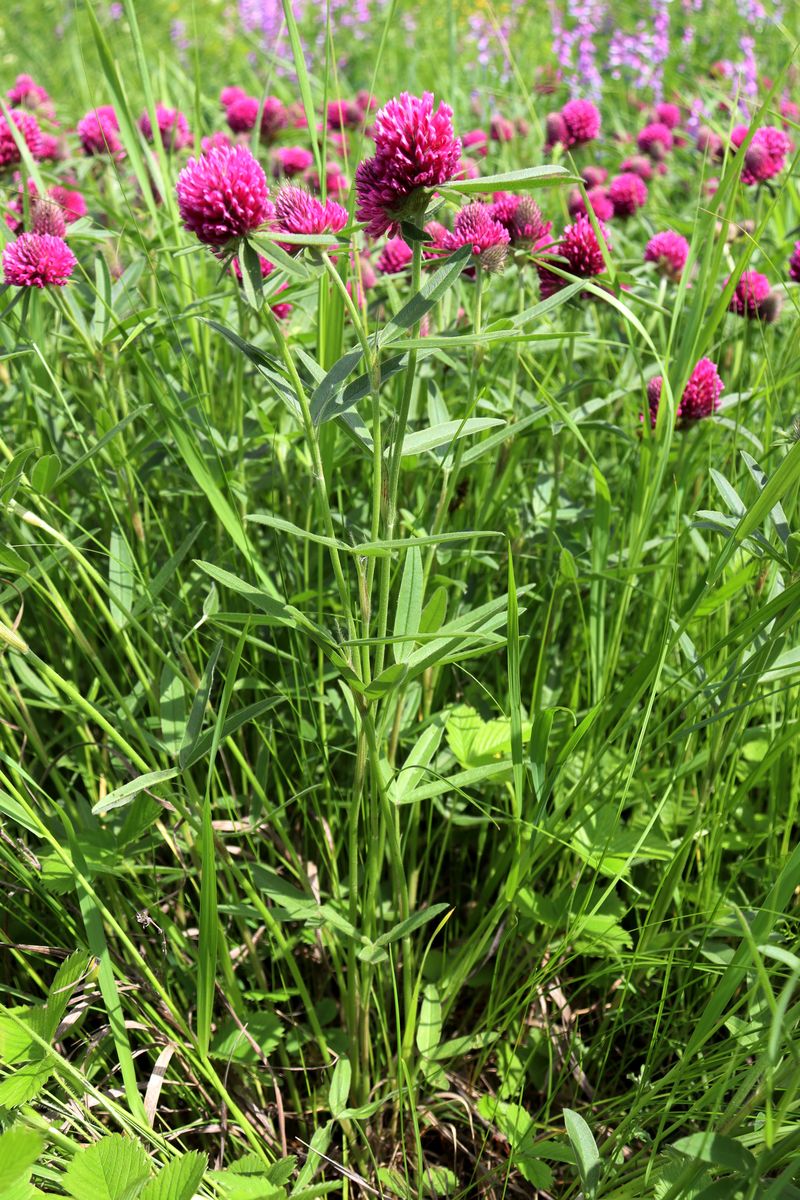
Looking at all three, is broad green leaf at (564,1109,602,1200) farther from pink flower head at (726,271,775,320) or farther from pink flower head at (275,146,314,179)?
pink flower head at (275,146,314,179)

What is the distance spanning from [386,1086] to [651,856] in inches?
17.9

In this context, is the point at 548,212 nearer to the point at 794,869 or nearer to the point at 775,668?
the point at 775,668

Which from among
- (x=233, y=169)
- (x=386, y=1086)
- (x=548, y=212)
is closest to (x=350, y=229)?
(x=233, y=169)

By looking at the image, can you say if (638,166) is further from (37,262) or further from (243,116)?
(37,262)

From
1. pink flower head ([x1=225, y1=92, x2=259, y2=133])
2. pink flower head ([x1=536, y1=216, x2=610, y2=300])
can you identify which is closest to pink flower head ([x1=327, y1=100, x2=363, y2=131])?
pink flower head ([x1=225, y1=92, x2=259, y2=133])

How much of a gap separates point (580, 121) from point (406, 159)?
1528 mm

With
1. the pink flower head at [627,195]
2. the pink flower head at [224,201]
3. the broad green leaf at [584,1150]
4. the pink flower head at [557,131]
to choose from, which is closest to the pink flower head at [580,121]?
the pink flower head at [557,131]

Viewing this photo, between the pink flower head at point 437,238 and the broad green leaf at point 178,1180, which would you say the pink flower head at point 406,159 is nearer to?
the pink flower head at point 437,238

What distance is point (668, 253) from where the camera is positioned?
1.88 meters

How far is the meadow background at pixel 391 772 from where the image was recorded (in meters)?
0.98

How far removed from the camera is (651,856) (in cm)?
126

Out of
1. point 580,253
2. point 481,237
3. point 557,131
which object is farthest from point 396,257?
point 557,131

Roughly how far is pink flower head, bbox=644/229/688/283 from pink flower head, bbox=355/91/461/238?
3.44ft

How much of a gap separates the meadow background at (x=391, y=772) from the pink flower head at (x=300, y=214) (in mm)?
35
